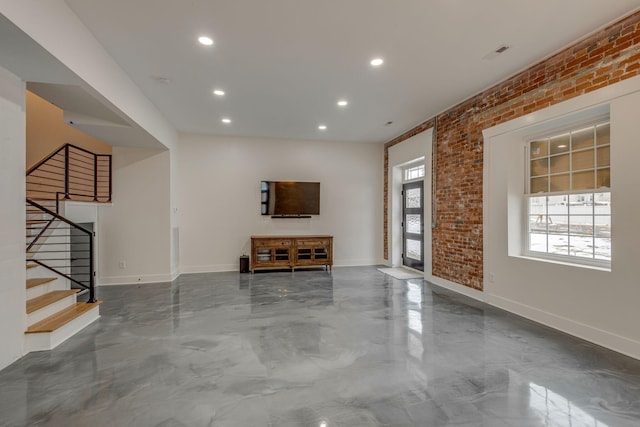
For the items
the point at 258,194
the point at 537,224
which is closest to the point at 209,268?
the point at 258,194

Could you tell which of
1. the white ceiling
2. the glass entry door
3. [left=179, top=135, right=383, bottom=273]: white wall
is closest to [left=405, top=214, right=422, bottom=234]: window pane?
the glass entry door

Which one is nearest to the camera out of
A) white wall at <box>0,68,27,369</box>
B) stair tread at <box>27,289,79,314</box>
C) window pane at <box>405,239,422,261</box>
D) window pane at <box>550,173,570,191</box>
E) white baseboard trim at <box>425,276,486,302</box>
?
white wall at <box>0,68,27,369</box>

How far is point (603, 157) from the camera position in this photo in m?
3.24

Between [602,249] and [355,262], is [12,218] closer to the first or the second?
[602,249]

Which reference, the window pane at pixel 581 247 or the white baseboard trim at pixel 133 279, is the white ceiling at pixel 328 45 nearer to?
the window pane at pixel 581 247

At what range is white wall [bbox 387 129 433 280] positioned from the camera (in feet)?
19.3

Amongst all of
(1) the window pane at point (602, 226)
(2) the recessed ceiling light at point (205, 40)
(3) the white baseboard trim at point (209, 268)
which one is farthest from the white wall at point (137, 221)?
(1) the window pane at point (602, 226)

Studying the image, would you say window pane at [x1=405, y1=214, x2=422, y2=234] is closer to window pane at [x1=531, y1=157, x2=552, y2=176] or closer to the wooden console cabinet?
the wooden console cabinet

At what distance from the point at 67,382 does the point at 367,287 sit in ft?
13.8

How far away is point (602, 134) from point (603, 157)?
0.25 metres

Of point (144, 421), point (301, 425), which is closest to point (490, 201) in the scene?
point (301, 425)

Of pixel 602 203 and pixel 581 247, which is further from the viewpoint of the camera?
pixel 581 247

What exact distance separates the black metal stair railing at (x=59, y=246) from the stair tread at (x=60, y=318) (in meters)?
0.18

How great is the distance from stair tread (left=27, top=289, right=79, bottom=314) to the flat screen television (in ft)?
13.2
